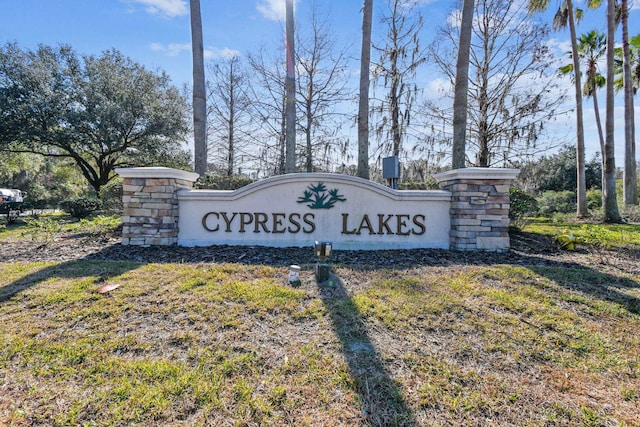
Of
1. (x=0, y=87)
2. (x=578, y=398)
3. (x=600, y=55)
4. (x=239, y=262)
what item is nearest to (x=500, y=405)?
(x=578, y=398)

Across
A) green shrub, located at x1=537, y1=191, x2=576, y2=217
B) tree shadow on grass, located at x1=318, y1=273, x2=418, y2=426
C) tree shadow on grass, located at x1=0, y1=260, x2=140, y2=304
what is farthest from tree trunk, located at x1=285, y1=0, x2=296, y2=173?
green shrub, located at x1=537, y1=191, x2=576, y2=217

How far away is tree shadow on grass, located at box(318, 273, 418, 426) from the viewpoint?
1.67 m

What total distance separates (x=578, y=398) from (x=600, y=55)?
19727 mm

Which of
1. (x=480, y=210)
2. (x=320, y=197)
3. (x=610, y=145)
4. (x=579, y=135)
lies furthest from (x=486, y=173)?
(x=579, y=135)

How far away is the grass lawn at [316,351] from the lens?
1.71m

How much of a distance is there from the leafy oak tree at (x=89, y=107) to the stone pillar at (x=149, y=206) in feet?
32.5

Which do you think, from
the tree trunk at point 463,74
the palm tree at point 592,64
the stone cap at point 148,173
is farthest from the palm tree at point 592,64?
the stone cap at point 148,173

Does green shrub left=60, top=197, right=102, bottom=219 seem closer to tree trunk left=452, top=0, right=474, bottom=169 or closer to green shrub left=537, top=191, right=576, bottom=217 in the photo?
tree trunk left=452, top=0, right=474, bottom=169

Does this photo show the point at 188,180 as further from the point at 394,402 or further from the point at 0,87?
the point at 0,87

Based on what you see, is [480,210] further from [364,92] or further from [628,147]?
[628,147]

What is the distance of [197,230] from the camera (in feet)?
17.8

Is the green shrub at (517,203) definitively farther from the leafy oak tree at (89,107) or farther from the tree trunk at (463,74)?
the leafy oak tree at (89,107)

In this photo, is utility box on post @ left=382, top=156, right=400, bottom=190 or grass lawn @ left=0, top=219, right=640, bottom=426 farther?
utility box on post @ left=382, top=156, right=400, bottom=190

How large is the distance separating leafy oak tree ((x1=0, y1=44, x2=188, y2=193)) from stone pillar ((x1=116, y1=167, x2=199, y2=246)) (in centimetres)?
990
